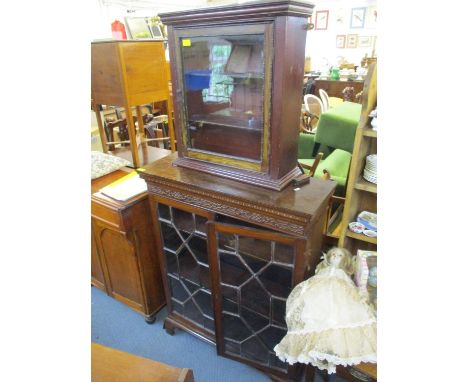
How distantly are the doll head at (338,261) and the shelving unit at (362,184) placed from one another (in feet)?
0.44

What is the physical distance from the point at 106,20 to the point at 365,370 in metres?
5.17

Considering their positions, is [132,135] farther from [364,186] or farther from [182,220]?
[364,186]

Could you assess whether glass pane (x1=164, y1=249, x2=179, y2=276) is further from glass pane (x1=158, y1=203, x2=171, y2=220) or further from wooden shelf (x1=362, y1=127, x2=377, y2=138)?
wooden shelf (x1=362, y1=127, x2=377, y2=138)

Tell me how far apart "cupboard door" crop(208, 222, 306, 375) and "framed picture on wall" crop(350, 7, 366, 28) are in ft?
22.2

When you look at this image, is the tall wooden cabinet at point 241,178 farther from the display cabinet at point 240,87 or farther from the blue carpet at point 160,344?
the blue carpet at point 160,344

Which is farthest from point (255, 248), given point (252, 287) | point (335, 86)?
point (335, 86)

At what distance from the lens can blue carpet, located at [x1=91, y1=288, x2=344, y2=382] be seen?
4.83 ft

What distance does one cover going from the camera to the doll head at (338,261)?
3.76 feet

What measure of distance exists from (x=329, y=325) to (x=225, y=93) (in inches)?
35.1

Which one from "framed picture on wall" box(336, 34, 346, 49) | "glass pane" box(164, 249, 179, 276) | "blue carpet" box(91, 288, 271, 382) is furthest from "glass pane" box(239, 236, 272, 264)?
"framed picture on wall" box(336, 34, 346, 49)

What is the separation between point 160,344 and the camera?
1615mm
